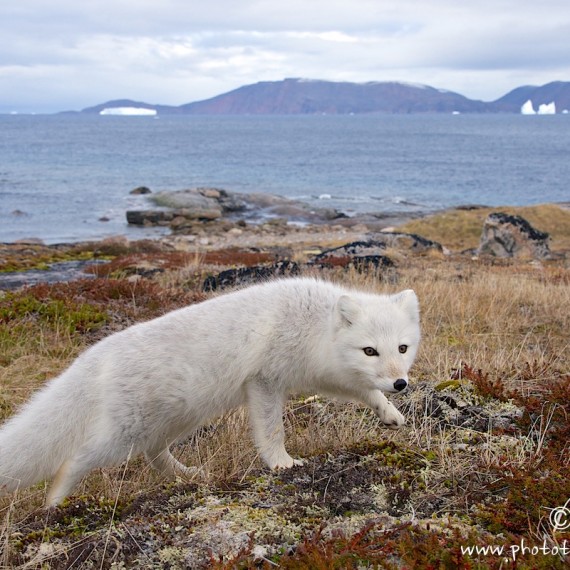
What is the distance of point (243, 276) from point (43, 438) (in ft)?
23.9

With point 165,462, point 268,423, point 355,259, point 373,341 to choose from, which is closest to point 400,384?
point 373,341

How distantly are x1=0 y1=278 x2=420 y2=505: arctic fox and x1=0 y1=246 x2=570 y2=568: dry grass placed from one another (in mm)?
229

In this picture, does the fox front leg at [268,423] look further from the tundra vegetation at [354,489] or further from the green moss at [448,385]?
the green moss at [448,385]

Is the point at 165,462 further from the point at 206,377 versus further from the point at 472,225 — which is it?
the point at 472,225

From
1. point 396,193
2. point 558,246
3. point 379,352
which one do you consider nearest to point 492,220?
point 558,246

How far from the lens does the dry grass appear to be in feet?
13.4

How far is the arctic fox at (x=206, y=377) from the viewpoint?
458 cm

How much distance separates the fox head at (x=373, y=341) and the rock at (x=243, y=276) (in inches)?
238

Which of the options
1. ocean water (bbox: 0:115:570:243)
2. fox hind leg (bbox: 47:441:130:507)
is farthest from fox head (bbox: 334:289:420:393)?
ocean water (bbox: 0:115:570:243)

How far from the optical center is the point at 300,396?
259 inches

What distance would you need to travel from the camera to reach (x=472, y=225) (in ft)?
95.8

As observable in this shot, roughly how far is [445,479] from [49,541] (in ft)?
7.47

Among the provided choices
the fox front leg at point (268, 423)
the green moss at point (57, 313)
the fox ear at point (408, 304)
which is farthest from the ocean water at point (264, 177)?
the fox ear at point (408, 304)

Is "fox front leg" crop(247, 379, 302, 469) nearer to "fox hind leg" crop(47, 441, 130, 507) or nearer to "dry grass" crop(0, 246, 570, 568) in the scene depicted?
"dry grass" crop(0, 246, 570, 568)
